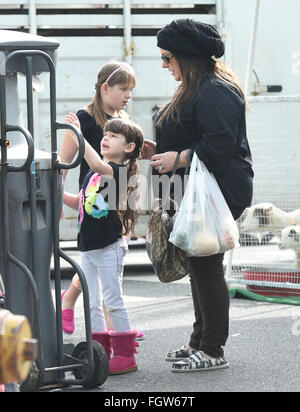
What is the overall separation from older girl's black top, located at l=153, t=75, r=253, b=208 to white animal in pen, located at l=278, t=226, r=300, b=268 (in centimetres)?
283

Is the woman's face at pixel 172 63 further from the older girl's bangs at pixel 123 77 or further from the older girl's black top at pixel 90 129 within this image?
the older girl's black top at pixel 90 129

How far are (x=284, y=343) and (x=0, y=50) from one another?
2753mm

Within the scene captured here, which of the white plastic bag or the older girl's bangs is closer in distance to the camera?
the white plastic bag

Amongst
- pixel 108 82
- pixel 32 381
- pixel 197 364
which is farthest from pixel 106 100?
pixel 32 381

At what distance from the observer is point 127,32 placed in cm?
1002

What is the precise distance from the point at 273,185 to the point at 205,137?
3.06m

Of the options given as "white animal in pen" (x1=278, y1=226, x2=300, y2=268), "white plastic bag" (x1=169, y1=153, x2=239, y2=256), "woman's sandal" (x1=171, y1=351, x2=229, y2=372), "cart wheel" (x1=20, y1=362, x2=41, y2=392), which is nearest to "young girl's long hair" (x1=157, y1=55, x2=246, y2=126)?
"white plastic bag" (x1=169, y1=153, x2=239, y2=256)

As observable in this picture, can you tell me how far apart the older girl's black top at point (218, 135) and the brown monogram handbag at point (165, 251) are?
0.70 feet

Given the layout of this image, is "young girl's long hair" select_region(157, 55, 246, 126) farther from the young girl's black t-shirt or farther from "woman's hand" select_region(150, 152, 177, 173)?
the young girl's black t-shirt

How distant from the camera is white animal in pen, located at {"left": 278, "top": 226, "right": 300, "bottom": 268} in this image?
334 inches

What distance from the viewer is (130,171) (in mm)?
5723

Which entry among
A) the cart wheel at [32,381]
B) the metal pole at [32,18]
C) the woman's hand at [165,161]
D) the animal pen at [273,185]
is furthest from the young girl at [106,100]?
the metal pole at [32,18]

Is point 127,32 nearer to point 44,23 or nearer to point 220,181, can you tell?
point 44,23
